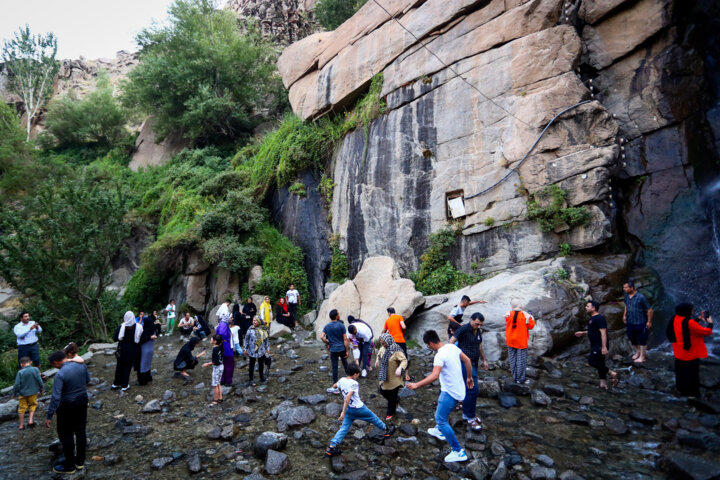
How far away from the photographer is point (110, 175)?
26547 millimetres

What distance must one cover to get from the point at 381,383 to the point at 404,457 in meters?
1.28

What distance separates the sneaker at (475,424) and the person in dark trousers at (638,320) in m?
5.23

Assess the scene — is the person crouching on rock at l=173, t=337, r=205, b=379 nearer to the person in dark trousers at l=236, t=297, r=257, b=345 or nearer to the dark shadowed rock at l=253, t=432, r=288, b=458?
the person in dark trousers at l=236, t=297, r=257, b=345

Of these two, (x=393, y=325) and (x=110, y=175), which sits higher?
(x=110, y=175)

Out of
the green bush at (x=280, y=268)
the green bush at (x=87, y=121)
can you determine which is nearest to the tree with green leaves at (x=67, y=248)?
the green bush at (x=280, y=268)

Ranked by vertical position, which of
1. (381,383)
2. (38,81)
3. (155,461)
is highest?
(38,81)

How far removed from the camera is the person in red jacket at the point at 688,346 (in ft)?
20.5

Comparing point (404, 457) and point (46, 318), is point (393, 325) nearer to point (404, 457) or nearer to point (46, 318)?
point (404, 457)

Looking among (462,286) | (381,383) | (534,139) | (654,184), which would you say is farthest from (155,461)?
(654,184)

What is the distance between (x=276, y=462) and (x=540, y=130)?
38.7 ft

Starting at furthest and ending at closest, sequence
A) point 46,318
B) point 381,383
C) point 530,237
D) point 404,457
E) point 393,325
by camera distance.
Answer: point 46,318 → point 530,237 → point 393,325 → point 381,383 → point 404,457

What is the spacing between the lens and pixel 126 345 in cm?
875

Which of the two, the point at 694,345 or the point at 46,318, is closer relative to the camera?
the point at 694,345

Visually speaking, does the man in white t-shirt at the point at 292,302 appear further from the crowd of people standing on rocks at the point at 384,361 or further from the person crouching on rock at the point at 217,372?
the person crouching on rock at the point at 217,372
